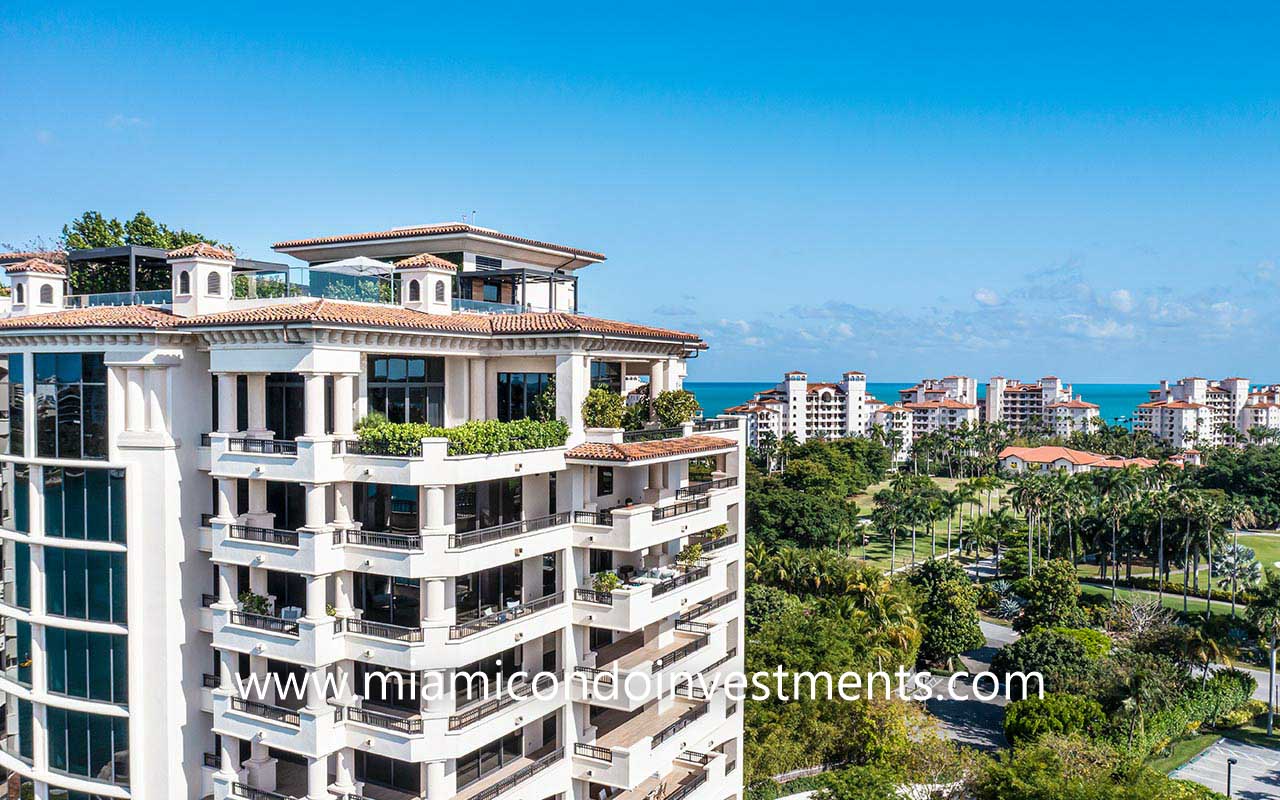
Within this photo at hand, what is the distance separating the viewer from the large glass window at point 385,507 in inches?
1024

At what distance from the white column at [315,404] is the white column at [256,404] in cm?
269

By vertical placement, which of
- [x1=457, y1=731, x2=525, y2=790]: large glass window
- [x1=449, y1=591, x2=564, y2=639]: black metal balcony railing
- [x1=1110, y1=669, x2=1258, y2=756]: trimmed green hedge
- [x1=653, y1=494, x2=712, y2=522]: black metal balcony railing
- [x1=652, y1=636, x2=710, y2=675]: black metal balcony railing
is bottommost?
[x1=1110, y1=669, x2=1258, y2=756]: trimmed green hedge

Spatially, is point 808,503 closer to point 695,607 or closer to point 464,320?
point 695,607

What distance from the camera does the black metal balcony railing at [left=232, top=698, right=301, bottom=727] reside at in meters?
24.3

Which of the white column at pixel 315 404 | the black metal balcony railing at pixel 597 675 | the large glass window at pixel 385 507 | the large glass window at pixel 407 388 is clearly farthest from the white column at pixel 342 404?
the black metal balcony railing at pixel 597 675

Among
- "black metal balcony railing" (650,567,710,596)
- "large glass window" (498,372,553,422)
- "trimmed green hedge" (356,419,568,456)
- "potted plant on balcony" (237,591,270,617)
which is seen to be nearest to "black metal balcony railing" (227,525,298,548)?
"potted plant on balcony" (237,591,270,617)

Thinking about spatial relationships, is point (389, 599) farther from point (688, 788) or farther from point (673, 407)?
point (688, 788)

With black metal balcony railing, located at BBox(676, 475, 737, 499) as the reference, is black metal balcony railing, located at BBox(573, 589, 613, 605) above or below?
below

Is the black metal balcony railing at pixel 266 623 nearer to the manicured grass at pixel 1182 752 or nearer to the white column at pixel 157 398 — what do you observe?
the white column at pixel 157 398

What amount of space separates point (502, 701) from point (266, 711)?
6450mm

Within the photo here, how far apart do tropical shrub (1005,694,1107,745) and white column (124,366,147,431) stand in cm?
4362

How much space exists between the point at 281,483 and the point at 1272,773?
5454 cm

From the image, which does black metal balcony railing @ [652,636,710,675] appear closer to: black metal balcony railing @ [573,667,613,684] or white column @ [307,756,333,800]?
black metal balcony railing @ [573,667,613,684]

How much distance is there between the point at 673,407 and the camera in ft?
102
